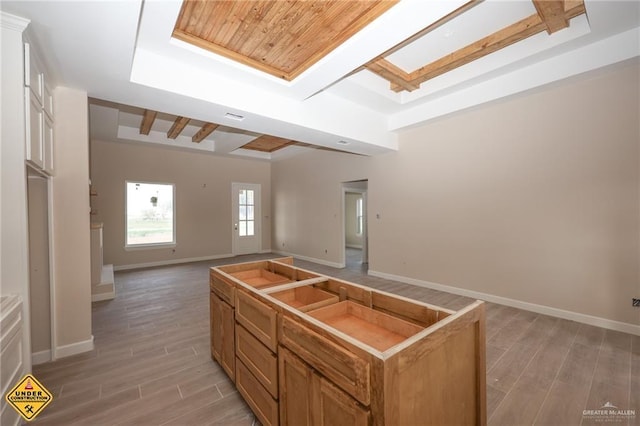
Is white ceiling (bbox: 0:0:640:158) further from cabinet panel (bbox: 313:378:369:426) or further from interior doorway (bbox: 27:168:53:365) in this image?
cabinet panel (bbox: 313:378:369:426)

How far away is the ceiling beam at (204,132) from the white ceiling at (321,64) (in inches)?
62.6

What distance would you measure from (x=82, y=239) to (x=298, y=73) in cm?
293

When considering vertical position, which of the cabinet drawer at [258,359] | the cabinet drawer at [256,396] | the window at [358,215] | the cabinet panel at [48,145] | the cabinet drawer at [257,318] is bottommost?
the cabinet drawer at [256,396]

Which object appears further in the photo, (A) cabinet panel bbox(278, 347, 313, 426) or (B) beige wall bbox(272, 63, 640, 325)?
(B) beige wall bbox(272, 63, 640, 325)

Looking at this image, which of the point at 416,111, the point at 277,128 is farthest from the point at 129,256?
the point at 416,111

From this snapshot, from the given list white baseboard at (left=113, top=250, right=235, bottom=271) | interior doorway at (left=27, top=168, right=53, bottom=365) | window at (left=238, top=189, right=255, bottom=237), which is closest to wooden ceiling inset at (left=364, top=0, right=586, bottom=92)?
interior doorway at (left=27, top=168, right=53, bottom=365)

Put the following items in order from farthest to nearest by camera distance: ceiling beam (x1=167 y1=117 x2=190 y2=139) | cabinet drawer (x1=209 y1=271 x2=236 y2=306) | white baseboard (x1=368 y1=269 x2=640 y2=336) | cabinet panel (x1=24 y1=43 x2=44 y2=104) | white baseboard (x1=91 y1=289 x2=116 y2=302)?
ceiling beam (x1=167 y1=117 x2=190 y2=139) < white baseboard (x1=91 y1=289 x2=116 y2=302) < white baseboard (x1=368 y1=269 x2=640 y2=336) < cabinet drawer (x1=209 y1=271 x2=236 y2=306) < cabinet panel (x1=24 y1=43 x2=44 y2=104)

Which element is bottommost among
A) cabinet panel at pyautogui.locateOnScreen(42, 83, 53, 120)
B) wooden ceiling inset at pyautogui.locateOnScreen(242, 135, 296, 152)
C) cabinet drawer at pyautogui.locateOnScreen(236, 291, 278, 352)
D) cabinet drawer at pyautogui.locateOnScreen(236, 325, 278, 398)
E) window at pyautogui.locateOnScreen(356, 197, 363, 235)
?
cabinet drawer at pyautogui.locateOnScreen(236, 325, 278, 398)

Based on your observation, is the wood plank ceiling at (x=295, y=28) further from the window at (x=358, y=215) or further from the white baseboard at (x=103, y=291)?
the window at (x=358, y=215)

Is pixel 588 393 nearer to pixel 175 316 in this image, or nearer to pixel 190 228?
pixel 175 316

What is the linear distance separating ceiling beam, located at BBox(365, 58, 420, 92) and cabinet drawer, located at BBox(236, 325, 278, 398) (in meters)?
3.13

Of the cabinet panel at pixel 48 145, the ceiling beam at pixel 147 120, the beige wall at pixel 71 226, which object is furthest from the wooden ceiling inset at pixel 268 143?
the cabinet panel at pixel 48 145

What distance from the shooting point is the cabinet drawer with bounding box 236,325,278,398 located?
155 centimetres

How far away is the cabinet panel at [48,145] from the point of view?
2.24m
